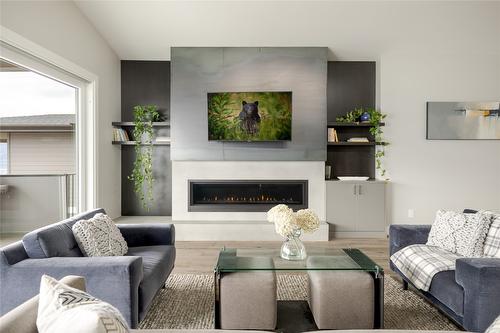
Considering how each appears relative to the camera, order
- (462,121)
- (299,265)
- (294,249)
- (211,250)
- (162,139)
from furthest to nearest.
Result: (162,139) < (462,121) < (211,250) < (294,249) < (299,265)

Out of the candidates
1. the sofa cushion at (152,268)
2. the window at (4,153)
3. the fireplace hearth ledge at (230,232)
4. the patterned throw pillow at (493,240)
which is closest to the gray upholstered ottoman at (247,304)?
the sofa cushion at (152,268)

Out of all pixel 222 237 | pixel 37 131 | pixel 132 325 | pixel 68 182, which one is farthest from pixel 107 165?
pixel 132 325

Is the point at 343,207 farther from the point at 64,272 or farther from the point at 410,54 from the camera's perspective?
the point at 64,272

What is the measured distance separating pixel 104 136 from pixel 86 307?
14.9ft

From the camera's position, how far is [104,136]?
5.23 m

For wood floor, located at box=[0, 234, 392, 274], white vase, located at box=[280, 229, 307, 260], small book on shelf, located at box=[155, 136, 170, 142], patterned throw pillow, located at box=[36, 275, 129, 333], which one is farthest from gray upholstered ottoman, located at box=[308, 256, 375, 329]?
small book on shelf, located at box=[155, 136, 170, 142]

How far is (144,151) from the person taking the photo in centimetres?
575

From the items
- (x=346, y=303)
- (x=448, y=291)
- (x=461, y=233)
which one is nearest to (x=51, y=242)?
(x=346, y=303)

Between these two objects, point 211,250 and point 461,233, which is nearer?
point 461,233

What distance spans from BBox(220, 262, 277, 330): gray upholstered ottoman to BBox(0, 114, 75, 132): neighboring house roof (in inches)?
103

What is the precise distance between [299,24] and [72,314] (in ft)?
15.4

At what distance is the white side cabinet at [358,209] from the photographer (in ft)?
17.0

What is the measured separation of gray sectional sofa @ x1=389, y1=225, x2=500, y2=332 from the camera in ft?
6.79

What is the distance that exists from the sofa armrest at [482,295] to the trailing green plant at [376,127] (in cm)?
334
